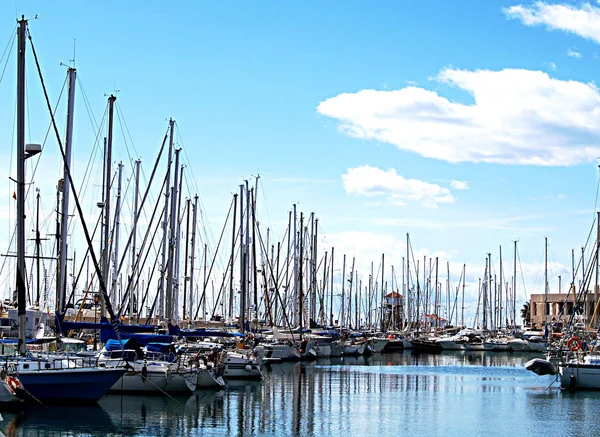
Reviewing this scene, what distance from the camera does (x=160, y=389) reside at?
150 ft

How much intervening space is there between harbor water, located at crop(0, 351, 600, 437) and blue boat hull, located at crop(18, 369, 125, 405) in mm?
725

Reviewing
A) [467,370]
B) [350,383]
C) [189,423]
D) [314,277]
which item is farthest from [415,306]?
[189,423]

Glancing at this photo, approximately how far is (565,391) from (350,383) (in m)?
14.1

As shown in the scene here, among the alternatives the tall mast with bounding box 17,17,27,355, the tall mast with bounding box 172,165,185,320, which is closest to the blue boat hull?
the tall mast with bounding box 17,17,27,355

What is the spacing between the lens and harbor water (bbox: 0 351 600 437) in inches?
1457

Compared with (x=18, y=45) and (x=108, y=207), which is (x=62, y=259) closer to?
(x=108, y=207)

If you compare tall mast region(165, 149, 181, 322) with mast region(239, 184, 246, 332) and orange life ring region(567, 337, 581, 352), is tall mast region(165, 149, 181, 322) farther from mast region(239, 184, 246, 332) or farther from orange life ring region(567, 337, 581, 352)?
orange life ring region(567, 337, 581, 352)

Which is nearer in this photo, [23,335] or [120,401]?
[23,335]

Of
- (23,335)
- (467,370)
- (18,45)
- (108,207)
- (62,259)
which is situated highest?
(18,45)

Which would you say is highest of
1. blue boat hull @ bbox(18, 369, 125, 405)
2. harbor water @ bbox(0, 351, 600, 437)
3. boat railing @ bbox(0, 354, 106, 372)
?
boat railing @ bbox(0, 354, 106, 372)

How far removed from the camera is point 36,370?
128 feet

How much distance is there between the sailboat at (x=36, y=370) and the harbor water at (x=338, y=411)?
84 centimetres

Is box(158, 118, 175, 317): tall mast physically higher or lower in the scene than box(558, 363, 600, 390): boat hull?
higher

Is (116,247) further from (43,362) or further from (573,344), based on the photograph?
(573,344)
